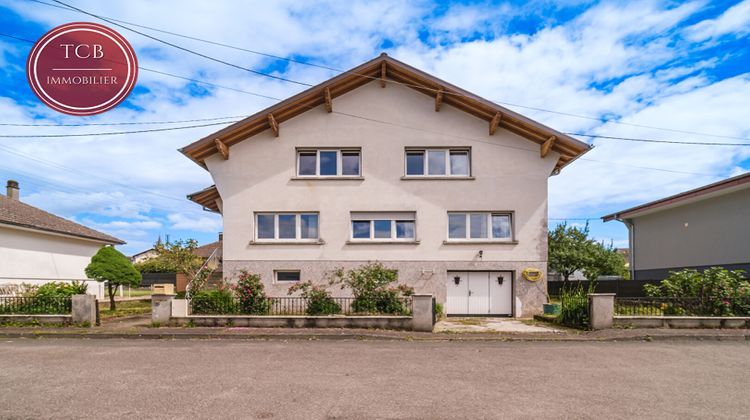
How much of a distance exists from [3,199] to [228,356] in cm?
2351

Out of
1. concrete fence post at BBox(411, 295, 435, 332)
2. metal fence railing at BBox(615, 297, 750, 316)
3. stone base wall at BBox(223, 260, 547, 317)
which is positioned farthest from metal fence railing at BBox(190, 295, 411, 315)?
metal fence railing at BBox(615, 297, 750, 316)

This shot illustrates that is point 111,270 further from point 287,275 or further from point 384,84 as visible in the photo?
point 384,84

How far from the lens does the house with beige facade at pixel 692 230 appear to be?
17.2 meters

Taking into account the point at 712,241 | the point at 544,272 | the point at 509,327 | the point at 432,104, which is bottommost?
the point at 509,327

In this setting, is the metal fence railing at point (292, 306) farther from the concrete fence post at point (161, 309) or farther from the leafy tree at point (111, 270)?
the leafy tree at point (111, 270)

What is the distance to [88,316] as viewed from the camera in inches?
504

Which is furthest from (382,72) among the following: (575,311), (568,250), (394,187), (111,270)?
(568,250)

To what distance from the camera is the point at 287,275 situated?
1655 centimetres

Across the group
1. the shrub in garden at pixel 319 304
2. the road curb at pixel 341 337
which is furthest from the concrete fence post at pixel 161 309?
the shrub in garden at pixel 319 304

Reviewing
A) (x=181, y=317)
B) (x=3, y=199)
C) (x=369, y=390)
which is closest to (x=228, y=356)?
(x=369, y=390)

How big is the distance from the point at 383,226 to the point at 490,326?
540 cm

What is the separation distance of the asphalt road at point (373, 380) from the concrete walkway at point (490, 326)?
2.02 metres

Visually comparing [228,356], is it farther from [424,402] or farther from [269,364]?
[424,402]

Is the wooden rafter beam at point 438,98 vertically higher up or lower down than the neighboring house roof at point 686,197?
higher up
